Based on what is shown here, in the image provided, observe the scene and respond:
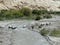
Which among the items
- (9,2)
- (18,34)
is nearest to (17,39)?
(18,34)

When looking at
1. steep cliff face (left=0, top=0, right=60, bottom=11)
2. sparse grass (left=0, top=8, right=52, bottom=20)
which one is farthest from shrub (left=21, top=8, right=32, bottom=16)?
steep cliff face (left=0, top=0, right=60, bottom=11)

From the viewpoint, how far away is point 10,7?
67.4 metres

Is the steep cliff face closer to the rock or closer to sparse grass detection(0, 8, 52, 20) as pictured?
sparse grass detection(0, 8, 52, 20)

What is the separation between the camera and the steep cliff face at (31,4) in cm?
6806

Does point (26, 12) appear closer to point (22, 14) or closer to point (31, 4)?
point (22, 14)

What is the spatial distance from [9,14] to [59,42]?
31.7 m

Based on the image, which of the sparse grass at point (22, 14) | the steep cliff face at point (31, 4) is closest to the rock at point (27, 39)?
the sparse grass at point (22, 14)

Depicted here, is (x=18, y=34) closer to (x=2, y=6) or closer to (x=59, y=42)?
(x=59, y=42)

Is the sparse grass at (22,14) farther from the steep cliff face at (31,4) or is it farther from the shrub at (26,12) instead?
the steep cliff face at (31,4)

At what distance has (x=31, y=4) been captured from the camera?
71.7 metres

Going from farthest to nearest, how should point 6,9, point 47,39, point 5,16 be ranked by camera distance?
point 6,9
point 5,16
point 47,39

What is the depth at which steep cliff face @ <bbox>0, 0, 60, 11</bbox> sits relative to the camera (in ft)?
223

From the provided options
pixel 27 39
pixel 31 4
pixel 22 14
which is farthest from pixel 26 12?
pixel 27 39

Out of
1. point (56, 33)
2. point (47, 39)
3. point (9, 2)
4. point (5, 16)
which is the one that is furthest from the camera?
point (9, 2)
